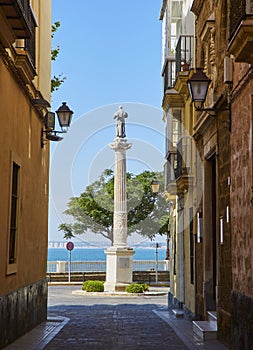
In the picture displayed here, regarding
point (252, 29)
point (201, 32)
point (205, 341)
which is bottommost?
point (205, 341)

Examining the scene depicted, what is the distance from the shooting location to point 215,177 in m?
15.4

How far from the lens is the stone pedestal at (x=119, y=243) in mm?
31092

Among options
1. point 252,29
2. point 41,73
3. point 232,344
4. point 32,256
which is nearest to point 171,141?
point 41,73

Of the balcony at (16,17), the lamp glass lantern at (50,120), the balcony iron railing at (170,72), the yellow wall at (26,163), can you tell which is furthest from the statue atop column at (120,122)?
the balcony at (16,17)

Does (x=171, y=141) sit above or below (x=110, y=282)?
above

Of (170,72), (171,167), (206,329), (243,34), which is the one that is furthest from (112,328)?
(170,72)

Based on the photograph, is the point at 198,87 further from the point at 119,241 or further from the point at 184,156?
the point at 119,241

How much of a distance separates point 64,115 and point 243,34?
7737 mm

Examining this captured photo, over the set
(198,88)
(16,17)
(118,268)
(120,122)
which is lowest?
(118,268)

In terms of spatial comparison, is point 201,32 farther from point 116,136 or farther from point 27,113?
point 116,136

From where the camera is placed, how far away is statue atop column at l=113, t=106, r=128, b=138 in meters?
32.4

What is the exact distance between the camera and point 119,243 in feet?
103

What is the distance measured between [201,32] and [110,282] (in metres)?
17.7

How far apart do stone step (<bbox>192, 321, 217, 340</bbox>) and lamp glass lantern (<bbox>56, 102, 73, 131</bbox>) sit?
17.8ft
